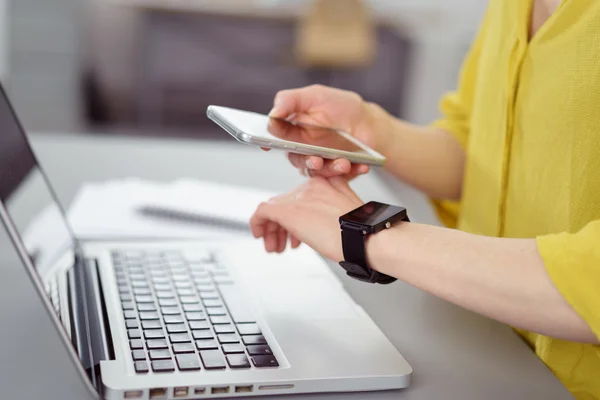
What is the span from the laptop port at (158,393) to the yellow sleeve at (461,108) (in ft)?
2.04

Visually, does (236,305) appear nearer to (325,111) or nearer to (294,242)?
(294,242)

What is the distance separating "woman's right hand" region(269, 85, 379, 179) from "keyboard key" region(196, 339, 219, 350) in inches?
9.6

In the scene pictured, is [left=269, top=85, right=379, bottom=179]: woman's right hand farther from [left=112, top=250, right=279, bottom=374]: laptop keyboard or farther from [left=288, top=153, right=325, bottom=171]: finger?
[left=112, top=250, right=279, bottom=374]: laptop keyboard

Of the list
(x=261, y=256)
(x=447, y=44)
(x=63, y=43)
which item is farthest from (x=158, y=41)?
Answer: (x=261, y=256)

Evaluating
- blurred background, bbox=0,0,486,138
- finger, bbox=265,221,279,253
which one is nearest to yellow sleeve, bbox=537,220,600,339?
finger, bbox=265,221,279,253

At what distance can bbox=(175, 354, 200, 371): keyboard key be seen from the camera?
1.82 feet

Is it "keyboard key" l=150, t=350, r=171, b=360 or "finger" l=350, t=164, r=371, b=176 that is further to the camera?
"finger" l=350, t=164, r=371, b=176

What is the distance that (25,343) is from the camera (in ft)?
2.06

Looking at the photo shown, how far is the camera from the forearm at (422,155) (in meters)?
0.95

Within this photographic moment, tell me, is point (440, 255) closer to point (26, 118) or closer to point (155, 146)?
point (155, 146)

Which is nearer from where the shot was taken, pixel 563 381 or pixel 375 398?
pixel 375 398

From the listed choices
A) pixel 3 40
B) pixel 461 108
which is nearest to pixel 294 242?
pixel 461 108

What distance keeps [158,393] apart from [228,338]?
0.10 meters

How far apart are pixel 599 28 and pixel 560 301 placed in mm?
283
